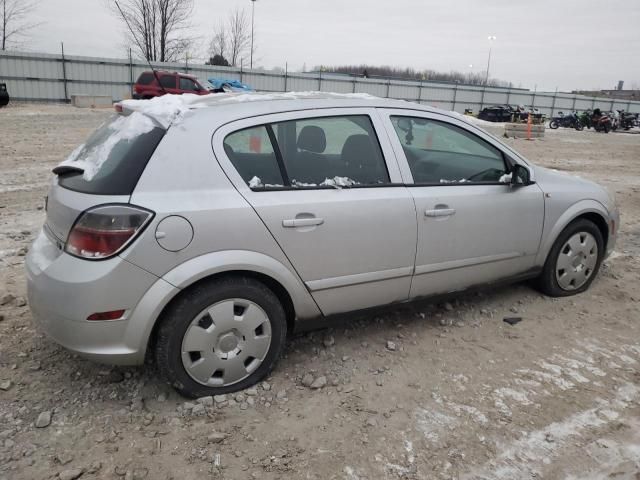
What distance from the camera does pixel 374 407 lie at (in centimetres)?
276

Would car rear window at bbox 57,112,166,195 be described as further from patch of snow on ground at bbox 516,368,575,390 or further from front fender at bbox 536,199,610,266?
front fender at bbox 536,199,610,266

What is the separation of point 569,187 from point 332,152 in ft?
7.03

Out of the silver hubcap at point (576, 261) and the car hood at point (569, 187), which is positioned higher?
the car hood at point (569, 187)

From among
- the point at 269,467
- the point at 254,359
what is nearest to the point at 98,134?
the point at 254,359

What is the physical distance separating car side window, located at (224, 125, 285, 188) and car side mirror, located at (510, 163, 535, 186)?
1814 millimetres

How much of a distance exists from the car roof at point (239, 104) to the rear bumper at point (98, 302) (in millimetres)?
815

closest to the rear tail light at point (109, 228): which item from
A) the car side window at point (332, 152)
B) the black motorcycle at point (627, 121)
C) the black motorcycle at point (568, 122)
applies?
the car side window at point (332, 152)

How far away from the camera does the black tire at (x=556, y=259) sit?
404cm

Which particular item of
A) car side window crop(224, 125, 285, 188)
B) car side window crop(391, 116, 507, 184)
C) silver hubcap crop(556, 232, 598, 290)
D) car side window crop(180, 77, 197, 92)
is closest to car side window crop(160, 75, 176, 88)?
car side window crop(180, 77, 197, 92)

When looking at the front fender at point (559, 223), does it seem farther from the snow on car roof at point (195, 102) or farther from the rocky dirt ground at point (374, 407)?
the snow on car roof at point (195, 102)

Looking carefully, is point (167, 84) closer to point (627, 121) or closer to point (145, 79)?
point (145, 79)

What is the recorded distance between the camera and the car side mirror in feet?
11.9

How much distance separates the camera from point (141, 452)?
2.37 metres

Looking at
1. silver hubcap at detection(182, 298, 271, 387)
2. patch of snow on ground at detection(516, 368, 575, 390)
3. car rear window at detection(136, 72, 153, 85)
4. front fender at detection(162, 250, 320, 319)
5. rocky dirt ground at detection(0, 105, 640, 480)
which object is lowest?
rocky dirt ground at detection(0, 105, 640, 480)
